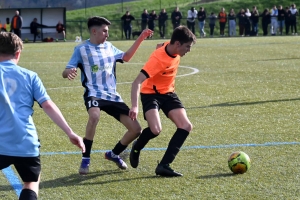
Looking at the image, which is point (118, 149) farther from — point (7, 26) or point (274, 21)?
point (274, 21)

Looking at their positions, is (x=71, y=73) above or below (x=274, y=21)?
below

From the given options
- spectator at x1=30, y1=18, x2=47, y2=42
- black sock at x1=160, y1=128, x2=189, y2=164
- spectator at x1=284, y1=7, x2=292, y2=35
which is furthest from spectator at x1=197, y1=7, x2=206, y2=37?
black sock at x1=160, y1=128, x2=189, y2=164

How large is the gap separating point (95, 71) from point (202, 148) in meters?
1.74

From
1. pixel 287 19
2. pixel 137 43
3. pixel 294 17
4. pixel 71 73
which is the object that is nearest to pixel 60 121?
pixel 71 73

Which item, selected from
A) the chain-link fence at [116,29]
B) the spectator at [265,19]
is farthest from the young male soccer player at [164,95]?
the chain-link fence at [116,29]

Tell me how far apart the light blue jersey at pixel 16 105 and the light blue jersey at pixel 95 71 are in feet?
7.84

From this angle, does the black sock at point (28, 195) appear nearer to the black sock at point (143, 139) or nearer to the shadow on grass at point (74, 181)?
the shadow on grass at point (74, 181)

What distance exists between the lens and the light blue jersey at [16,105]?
4324 millimetres

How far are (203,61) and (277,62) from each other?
96.3 inches

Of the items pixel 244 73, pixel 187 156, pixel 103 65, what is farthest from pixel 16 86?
pixel 244 73

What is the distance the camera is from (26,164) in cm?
444

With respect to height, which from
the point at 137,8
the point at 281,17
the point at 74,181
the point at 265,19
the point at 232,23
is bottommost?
the point at 74,181

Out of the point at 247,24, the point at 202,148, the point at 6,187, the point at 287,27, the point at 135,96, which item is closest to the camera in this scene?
the point at 6,187

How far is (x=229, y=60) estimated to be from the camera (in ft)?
67.6
